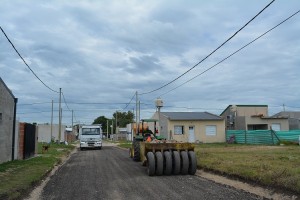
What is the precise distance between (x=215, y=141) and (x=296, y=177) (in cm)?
3721

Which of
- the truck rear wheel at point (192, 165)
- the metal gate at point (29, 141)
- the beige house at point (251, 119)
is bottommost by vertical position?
the truck rear wheel at point (192, 165)

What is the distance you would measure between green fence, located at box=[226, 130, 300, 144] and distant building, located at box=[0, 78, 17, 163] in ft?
79.1

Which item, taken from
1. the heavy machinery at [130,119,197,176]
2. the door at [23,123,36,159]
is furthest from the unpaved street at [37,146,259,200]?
the door at [23,123,36,159]

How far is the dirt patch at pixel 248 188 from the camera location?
34.0 ft

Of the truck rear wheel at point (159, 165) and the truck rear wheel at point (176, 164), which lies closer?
the truck rear wheel at point (159, 165)

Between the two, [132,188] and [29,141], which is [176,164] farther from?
[29,141]

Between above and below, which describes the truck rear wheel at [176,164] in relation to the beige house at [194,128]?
below

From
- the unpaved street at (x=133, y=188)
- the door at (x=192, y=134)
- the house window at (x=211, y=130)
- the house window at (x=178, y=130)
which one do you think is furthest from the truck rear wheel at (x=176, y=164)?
the house window at (x=211, y=130)

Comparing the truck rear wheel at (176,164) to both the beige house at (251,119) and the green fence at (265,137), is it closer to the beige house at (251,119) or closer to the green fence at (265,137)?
the green fence at (265,137)

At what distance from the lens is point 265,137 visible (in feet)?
123

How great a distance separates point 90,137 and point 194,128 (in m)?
13.7

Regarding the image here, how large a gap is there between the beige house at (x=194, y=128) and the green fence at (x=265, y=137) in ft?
12.9

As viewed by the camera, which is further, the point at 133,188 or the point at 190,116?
the point at 190,116

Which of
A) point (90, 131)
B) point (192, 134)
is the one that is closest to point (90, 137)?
point (90, 131)
